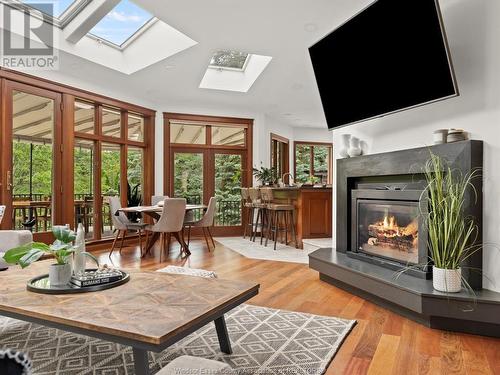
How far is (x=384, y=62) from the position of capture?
3324 mm

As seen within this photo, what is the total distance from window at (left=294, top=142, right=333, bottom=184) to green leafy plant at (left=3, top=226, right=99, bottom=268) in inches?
332

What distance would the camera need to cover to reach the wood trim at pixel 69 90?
4.89 m

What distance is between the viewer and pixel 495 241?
267 centimetres

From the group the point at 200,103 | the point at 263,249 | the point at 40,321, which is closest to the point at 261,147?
the point at 200,103

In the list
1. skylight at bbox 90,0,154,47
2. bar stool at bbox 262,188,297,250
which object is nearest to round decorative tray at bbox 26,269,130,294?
skylight at bbox 90,0,154,47

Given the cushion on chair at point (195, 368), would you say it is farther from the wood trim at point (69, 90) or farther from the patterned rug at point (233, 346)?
the wood trim at point (69, 90)

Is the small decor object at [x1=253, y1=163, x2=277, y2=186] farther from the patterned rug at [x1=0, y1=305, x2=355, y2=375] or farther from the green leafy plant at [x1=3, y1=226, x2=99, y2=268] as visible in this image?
the green leafy plant at [x1=3, y1=226, x2=99, y2=268]

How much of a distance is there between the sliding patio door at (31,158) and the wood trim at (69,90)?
0.08 metres

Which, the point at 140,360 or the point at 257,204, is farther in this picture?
the point at 257,204

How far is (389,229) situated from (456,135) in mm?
1085

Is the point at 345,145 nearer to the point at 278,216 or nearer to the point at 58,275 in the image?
the point at 278,216

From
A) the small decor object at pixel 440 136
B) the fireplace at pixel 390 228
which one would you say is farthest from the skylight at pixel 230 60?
the small decor object at pixel 440 136

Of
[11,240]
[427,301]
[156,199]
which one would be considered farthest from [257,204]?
[427,301]

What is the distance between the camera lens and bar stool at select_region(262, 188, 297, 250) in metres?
6.37
